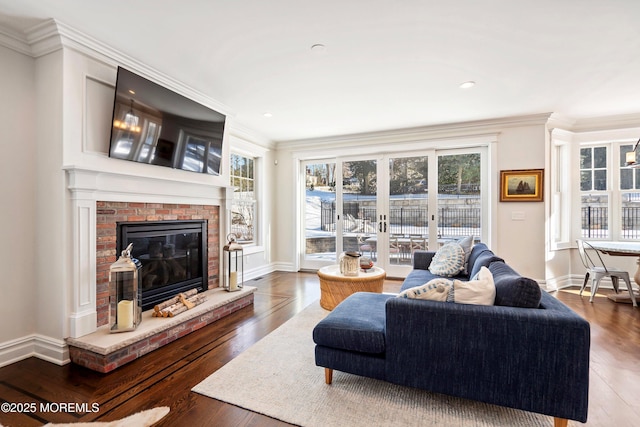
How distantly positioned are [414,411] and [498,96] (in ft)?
11.5

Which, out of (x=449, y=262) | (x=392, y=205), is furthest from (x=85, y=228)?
(x=392, y=205)

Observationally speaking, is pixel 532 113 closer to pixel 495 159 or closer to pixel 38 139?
pixel 495 159

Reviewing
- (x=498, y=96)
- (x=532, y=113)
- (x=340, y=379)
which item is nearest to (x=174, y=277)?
(x=340, y=379)

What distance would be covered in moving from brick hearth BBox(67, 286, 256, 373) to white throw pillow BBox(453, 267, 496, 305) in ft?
7.66

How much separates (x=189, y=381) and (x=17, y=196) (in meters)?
1.97

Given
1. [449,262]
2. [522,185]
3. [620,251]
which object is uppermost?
Result: [522,185]

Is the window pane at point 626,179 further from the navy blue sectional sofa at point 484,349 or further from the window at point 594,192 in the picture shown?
the navy blue sectional sofa at point 484,349

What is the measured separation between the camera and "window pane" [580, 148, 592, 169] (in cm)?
470

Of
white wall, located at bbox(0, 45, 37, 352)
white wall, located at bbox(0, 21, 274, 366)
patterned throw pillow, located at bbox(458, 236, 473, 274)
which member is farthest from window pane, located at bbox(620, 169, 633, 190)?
white wall, located at bbox(0, 45, 37, 352)

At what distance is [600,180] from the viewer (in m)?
4.65

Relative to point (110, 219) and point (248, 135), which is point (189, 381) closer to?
point (110, 219)

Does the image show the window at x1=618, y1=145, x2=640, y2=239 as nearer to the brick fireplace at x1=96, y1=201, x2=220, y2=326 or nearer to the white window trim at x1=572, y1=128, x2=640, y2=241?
the white window trim at x1=572, y1=128, x2=640, y2=241

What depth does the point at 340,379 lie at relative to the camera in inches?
80.4

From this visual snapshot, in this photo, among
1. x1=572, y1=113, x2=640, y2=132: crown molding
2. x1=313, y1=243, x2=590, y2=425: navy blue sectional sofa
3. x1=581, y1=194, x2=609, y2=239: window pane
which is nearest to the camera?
x1=313, y1=243, x2=590, y2=425: navy blue sectional sofa
